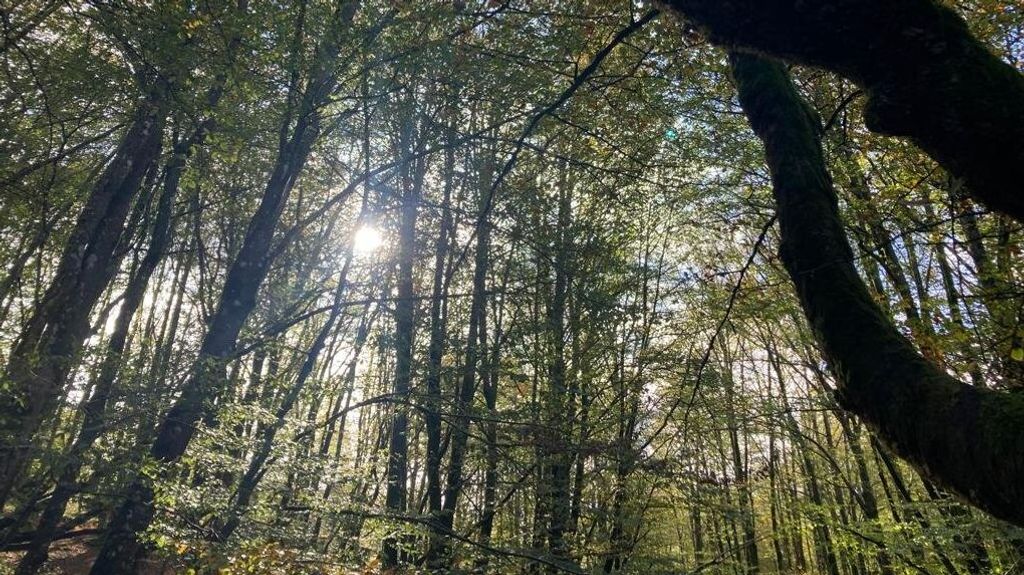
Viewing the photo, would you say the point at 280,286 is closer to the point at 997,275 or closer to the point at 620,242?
the point at 620,242

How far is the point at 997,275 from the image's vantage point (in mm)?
3594

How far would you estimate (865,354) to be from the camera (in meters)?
1.13

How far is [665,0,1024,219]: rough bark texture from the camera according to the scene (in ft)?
3.46

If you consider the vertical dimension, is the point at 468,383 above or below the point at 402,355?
below

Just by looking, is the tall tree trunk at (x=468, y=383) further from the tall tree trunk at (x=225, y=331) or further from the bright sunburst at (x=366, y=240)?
the tall tree trunk at (x=225, y=331)

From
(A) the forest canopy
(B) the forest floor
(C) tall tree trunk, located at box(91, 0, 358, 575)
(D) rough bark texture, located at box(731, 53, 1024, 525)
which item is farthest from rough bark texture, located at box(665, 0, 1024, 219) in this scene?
(B) the forest floor

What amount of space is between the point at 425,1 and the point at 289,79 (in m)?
1.77

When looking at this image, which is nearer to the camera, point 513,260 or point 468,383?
point 468,383

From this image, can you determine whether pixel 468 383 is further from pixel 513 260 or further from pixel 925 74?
pixel 925 74

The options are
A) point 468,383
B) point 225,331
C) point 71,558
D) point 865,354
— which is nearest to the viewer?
point 865,354

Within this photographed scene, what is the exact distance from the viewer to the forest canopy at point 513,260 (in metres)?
1.20

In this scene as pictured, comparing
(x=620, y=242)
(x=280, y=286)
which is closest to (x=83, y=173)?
(x=280, y=286)

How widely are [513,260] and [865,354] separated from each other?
24.2 ft

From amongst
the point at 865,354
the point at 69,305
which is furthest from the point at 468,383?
the point at 865,354
